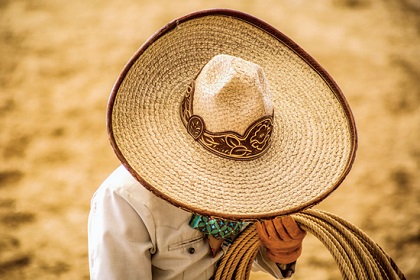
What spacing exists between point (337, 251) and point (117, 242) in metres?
0.52

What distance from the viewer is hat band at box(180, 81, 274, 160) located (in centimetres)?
87

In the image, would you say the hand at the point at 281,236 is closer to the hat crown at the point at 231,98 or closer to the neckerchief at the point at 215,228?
the neckerchief at the point at 215,228

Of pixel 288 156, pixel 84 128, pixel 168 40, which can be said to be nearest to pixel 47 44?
pixel 84 128

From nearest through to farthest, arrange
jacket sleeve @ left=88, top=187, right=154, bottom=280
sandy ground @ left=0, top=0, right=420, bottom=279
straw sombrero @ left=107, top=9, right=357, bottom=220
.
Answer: straw sombrero @ left=107, top=9, right=357, bottom=220 → jacket sleeve @ left=88, top=187, right=154, bottom=280 → sandy ground @ left=0, top=0, right=420, bottom=279

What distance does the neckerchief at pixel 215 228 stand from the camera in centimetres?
106

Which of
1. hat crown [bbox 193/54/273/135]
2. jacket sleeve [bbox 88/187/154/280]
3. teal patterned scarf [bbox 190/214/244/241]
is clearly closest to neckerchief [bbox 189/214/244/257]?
teal patterned scarf [bbox 190/214/244/241]

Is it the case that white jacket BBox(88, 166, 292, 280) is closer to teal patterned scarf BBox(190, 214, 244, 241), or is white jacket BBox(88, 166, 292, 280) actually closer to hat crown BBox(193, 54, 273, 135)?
teal patterned scarf BBox(190, 214, 244, 241)

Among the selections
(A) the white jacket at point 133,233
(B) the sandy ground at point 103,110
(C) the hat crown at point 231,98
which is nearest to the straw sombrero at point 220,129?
(C) the hat crown at point 231,98

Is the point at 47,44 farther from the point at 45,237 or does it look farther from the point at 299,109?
the point at 299,109

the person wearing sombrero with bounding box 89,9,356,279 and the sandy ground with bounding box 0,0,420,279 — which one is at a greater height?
the sandy ground with bounding box 0,0,420,279

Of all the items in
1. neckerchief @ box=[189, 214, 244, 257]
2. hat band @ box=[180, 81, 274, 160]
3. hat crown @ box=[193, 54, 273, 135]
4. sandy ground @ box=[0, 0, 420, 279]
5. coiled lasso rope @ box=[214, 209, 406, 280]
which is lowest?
coiled lasso rope @ box=[214, 209, 406, 280]

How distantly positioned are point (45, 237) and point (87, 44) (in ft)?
5.31

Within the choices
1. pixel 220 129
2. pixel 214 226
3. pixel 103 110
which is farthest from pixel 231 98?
pixel 103 110

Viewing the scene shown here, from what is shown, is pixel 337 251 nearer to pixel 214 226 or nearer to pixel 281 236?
pixel 281 236
